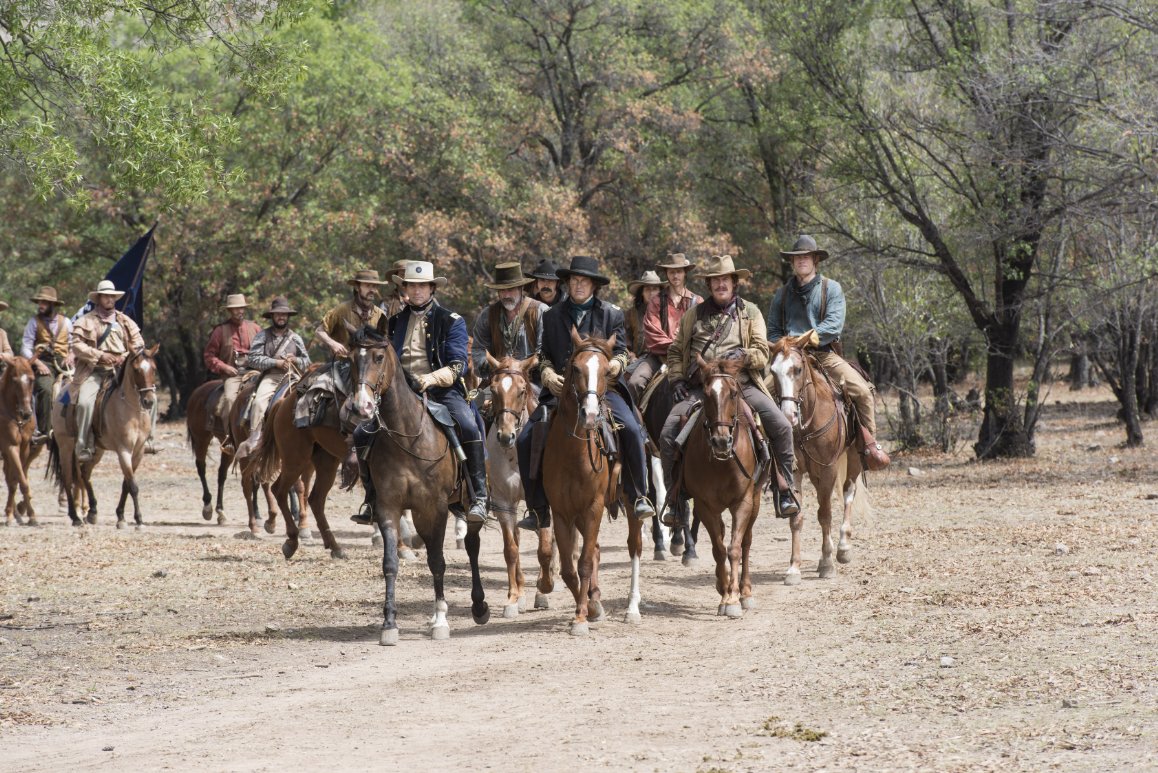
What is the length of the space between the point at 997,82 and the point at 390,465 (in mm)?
14648

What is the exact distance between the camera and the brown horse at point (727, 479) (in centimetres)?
1129

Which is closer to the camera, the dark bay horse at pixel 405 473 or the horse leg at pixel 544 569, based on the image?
the dark bay horse at pixel 405 473

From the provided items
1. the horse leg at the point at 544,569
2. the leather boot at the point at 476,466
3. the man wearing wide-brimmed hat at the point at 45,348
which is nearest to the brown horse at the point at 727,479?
the horse leg at the point at 544,569

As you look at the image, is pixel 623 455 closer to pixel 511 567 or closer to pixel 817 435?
pixel 511 567

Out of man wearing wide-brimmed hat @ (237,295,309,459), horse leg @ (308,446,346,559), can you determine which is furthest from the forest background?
horse leg @ (308,446,346,559)

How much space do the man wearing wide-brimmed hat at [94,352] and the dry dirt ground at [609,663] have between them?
2717 mm

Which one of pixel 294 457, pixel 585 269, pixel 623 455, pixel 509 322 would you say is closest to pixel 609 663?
pixel 623 455

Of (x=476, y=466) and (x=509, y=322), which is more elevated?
(x=509, y=322)

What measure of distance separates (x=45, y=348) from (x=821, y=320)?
1217 centimetres

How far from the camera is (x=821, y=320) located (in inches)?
562

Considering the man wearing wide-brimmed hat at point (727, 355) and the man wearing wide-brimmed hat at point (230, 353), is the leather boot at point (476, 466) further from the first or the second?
the man wearing wide-brimmed hat at point (230, 353)

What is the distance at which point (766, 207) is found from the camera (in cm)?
3931

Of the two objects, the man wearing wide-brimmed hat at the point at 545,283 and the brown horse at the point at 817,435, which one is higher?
the man wearing wide-brimmed hat at the point at 545,283

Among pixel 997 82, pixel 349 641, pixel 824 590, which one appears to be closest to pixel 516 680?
pixel 349 641
